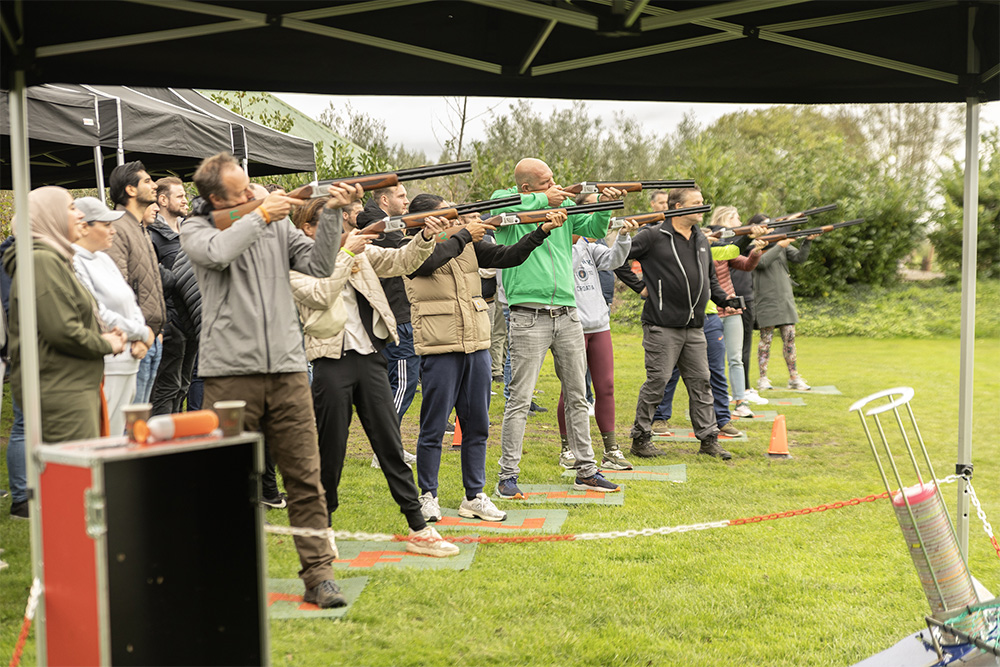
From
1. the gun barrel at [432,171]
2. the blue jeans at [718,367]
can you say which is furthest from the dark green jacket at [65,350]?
the blue jeans at [718,367]

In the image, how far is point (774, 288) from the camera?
11117 millimetres

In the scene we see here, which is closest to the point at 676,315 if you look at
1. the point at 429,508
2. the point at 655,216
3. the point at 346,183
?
the point at 655,216

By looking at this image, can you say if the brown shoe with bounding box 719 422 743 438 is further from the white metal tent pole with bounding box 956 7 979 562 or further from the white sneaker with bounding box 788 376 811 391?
the white metal tent pole with bounding box 956 7 979 562

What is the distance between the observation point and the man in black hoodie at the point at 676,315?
25.2 feet

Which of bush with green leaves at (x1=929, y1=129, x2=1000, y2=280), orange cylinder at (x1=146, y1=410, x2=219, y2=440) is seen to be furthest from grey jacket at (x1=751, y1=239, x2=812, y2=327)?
bush with green leaves at (x1=929, y1=129, x2=1000, y2=280)

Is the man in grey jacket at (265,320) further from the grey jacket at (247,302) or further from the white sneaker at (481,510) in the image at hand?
the white sneaker at (481,510)

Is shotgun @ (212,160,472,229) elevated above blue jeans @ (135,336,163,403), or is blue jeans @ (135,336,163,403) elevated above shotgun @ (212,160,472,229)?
shotgun @ (212,160,472,229)

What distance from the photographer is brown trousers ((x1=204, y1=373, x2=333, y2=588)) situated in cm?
397

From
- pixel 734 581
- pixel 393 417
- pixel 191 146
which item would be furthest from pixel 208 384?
pixel 191 146

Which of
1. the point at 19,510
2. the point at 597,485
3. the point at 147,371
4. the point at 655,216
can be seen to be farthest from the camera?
the point at 655,216

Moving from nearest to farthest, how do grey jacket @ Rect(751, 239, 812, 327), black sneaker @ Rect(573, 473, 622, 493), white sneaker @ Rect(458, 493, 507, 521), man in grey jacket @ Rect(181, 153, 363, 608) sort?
man in grey jacket @ Rect(181, 153, 363, 608)
white sneaker @ Rect(458, 493, 507, 521)
black sneaker @ Rect(573, 473, 622, 493)
grey jacket @ Rect(751, 239, 812, 327)

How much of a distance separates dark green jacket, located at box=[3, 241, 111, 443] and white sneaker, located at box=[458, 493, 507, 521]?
7.57ft

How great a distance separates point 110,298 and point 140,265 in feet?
2.99

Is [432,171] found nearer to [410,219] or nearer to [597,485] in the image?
[410,219]
